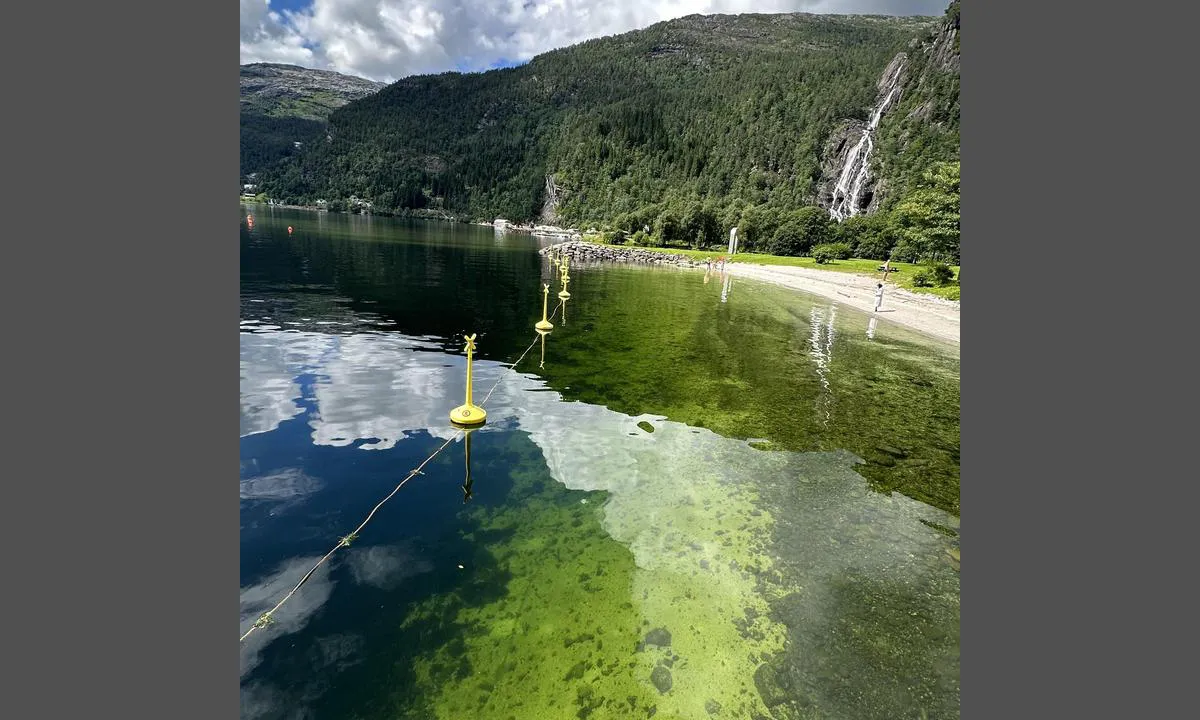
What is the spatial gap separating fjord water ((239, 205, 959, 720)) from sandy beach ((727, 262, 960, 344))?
1618 centimetres

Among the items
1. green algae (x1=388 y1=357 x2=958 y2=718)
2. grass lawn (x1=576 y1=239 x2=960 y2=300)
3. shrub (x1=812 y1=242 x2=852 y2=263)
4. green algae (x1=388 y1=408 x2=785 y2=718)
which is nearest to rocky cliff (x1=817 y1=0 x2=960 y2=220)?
shrub (x1=812 y1=242 x2=852 y2=263)

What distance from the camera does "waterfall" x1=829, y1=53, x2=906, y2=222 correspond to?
439ft

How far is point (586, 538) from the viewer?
9492 mm

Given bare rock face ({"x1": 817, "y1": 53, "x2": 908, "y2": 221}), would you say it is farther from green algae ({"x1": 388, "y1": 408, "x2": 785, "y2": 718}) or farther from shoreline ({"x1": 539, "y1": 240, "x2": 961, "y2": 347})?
green algae ({"x1": 388, "y1": 408, "x2": 785, "y2": 718})

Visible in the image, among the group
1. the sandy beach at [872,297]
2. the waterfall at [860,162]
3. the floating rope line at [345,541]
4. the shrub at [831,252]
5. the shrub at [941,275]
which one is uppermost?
the waterfall at [860,162]

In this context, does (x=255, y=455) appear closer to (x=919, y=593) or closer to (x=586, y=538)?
(x=586, y=538)

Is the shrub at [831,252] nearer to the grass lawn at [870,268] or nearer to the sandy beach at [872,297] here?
the grass lawn at [870,268]

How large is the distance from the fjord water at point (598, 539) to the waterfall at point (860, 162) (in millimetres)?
130534

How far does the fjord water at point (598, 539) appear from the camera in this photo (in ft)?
21.0

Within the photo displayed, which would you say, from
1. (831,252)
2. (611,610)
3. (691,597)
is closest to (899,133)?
(831,252)

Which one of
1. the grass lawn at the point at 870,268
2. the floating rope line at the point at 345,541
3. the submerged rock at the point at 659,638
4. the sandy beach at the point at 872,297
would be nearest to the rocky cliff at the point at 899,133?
the grass lawn at the point at 870,268

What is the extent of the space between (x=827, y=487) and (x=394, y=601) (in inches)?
376

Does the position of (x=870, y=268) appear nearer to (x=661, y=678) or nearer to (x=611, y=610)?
(x=611, y=610)

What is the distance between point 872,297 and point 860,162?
366ft
